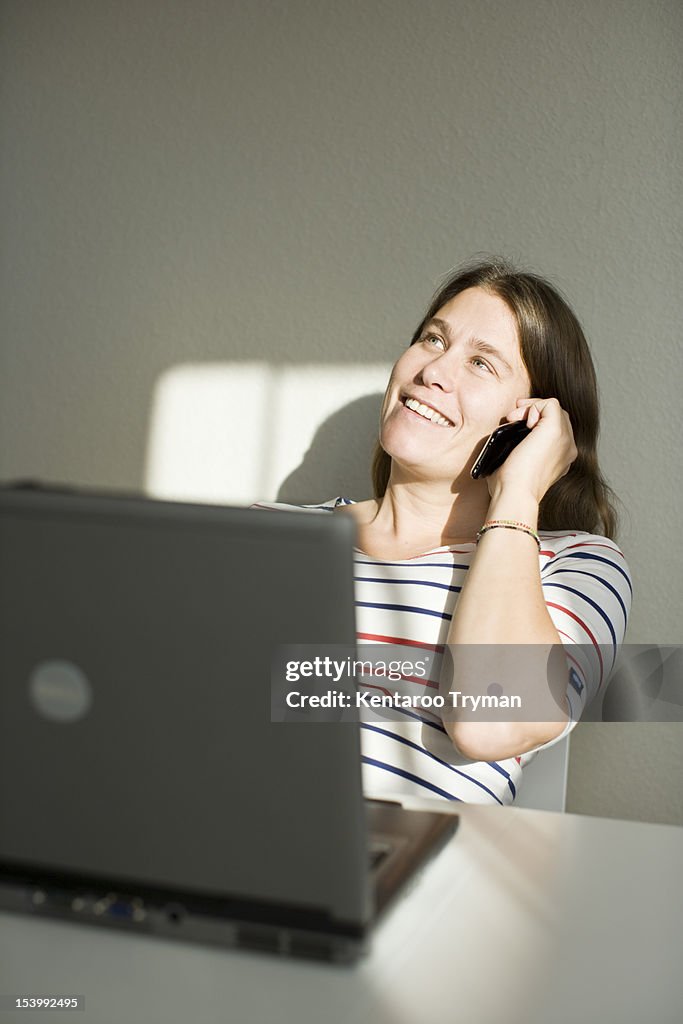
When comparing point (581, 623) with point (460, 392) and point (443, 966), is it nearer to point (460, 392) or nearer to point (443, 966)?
point (460, 392)

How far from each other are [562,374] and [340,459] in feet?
1.79

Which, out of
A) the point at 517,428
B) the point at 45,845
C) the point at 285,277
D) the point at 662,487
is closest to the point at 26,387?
the point at 285,277

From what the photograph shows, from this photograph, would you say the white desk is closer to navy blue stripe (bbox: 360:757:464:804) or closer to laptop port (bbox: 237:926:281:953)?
laptop port (bbox: 237:926:281:953)

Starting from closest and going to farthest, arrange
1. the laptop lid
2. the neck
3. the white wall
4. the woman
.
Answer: the laptop lid → the woman → the neck → the white wall

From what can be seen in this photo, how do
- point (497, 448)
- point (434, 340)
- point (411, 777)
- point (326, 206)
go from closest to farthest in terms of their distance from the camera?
1. point (411, 777)
2. point (497, 448)
3. point (434, 340)
4. point (326, 206)

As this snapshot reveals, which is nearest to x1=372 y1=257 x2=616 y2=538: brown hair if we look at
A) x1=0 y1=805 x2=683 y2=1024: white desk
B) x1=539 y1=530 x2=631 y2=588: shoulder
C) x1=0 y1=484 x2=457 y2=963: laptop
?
x1=539 y1=530 x2=631 y2=588: shoulder

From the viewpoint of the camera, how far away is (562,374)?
1.60 metres

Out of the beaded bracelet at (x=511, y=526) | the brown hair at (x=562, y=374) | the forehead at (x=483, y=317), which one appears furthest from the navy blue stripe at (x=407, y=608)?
the forehead at (x=483, y=317)

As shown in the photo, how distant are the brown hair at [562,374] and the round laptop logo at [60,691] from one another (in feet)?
3.74

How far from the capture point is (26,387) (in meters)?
2.29

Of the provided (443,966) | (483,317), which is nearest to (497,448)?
(483,317)

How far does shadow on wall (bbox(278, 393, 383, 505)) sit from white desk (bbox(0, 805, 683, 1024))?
1238mm

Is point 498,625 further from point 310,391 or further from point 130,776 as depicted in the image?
point 310,391

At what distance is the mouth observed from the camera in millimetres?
1574
